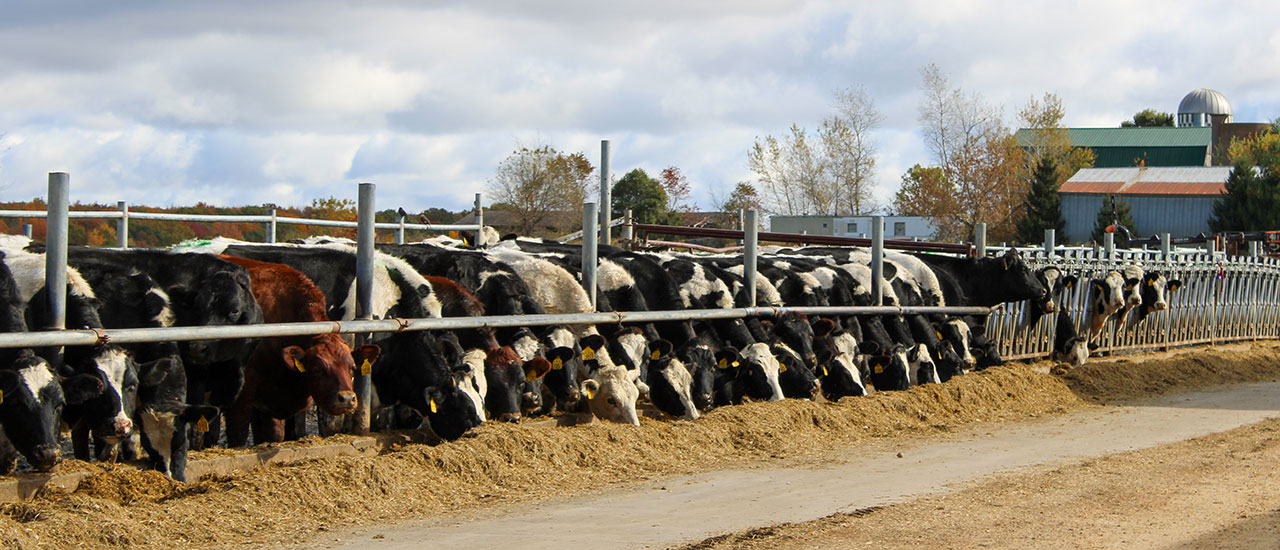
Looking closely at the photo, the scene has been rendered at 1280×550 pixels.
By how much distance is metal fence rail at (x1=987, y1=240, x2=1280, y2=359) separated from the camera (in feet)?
51.8

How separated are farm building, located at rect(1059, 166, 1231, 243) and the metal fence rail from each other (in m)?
35.1

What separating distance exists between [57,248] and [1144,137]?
8453 centimetres

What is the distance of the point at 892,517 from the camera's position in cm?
680

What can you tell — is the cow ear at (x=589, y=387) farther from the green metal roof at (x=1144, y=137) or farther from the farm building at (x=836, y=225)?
the green metal roof at (x=1144, y=137)

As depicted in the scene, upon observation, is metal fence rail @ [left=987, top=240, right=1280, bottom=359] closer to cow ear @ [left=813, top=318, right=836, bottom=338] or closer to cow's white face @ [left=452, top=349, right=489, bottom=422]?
cow ear @ [left=813, top=318, right=836, bottom=338]

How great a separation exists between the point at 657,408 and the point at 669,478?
2.09 metres

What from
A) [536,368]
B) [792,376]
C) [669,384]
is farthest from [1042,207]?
[536,368]

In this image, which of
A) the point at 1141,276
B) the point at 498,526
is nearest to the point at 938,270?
the point at 1141,276

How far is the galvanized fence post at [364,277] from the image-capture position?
8039 millimetres

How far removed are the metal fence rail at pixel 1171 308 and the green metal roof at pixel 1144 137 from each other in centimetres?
6190

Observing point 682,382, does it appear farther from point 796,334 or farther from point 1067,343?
point 1067,343

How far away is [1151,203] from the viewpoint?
5772 centimetres

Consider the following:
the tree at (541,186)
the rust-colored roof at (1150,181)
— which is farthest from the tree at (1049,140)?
the tree at (541,186)

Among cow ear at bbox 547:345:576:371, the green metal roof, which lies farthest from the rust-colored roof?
cow ear at bbox 547:345:576:371
